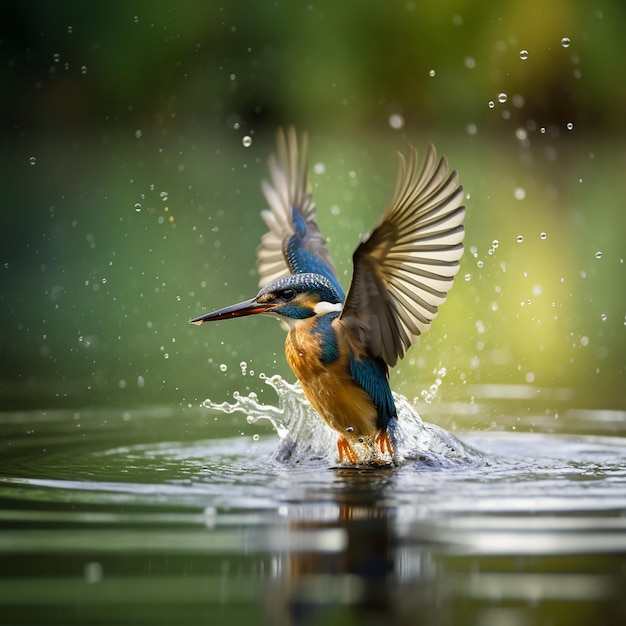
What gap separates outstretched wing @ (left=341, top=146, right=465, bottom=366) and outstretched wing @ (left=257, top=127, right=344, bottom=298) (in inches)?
30.9

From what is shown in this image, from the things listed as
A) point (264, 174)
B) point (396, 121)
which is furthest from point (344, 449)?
point (396, 121)

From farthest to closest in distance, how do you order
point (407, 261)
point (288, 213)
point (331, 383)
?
point (288, 213), point (331, 383), point (407, 261)

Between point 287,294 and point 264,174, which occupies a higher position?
point 264,174

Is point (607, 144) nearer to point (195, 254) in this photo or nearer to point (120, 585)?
point (195, 254)

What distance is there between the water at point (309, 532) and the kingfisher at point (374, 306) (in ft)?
0.72

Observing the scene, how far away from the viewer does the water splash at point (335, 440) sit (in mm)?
5164

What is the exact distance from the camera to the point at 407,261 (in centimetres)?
489

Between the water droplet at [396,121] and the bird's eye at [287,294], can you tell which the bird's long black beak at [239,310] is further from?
the water droplet at [396,121]

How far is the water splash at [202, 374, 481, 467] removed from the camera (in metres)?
5.16

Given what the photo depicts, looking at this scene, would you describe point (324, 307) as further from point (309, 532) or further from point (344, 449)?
point (309, 532)

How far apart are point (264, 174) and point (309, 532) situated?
1780 cm

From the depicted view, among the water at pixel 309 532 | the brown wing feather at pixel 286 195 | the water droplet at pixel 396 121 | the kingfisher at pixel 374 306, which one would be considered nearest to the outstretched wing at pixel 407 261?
the kingfisher at pixel 374 306

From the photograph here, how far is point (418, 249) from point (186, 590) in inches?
85.2

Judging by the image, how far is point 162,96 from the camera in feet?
86.5
